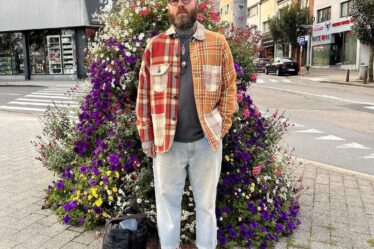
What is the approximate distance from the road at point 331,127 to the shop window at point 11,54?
18.5 meters

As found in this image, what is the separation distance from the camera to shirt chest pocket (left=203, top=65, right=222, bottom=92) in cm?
279

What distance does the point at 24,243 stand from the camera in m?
3.60

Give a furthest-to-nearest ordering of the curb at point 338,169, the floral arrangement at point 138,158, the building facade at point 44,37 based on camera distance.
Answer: the building facade at point 44,37 → the curb at point 338,169 → the floral arrangement at point 138,158

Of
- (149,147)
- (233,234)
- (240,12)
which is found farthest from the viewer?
(240,12)

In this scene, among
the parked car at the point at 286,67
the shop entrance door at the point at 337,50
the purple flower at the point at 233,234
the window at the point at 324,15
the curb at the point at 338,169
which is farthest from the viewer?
the window at the point at 324,15

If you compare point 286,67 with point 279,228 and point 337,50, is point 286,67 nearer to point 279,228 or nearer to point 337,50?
point 337,50

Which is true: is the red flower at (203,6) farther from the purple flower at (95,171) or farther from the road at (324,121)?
the road at (324,121)

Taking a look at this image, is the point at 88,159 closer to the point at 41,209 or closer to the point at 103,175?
the point at 103,175

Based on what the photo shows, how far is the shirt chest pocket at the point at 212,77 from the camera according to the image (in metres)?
2.79

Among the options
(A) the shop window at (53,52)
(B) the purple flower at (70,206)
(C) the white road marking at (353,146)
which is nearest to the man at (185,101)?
(B) the purple flower at (70,206)

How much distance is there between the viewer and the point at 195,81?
9.10 feet

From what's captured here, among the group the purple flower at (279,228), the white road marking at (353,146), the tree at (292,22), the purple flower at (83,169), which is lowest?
the white road marking at (353,146)

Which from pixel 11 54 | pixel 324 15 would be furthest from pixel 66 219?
pixel 324 15

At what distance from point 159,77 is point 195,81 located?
255 mm
